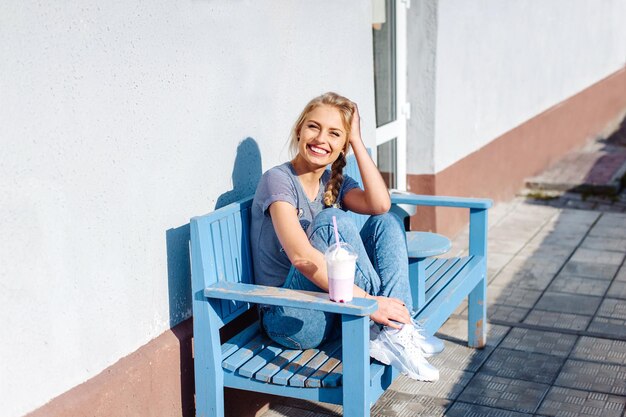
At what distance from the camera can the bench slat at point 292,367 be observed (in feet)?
10.1

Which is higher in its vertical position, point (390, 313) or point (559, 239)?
point (390, 313)

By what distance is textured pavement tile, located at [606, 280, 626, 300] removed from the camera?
210 inches

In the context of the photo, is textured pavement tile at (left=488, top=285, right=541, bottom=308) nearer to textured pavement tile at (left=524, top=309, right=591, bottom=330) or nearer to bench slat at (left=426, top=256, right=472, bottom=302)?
textured pavement tile at (left=524, top=309, right=591, bottom=330)

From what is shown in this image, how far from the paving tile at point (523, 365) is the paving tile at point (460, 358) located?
0.14 feet

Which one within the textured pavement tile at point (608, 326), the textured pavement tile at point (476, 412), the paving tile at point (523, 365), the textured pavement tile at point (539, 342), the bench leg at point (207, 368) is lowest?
the textured pavement tile at point (608, 326)

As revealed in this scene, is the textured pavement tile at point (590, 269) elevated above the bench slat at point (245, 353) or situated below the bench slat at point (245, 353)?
below

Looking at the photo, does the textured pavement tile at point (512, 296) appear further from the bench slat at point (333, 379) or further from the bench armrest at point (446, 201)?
the bench slat at point (333, 379)

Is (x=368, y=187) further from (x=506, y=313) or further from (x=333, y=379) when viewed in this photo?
(x=506, y=313)

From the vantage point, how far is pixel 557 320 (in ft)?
16.2

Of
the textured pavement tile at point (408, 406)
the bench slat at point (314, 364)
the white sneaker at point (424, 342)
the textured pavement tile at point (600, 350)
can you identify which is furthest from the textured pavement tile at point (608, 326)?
the bench slat at point (314, 364)

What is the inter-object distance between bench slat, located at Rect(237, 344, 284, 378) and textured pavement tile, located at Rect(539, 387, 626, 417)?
1.32 meters

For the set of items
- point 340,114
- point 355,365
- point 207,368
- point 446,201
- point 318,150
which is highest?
point 340,114

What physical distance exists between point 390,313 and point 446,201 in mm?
1360

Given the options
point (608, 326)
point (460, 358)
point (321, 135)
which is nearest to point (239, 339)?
point (321, 135)
